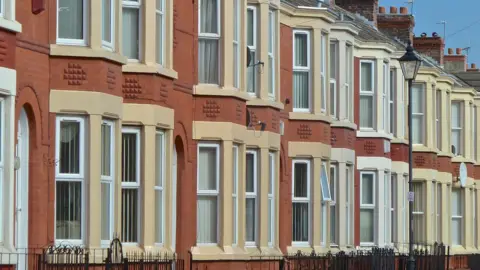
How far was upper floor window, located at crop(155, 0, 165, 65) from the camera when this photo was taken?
2592 centimetres

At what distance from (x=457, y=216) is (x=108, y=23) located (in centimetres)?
3235

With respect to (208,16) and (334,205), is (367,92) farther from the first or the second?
(208,16)

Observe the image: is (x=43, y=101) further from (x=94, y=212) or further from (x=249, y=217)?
(x=249, y=217)

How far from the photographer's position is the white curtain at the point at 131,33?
82.5 feet

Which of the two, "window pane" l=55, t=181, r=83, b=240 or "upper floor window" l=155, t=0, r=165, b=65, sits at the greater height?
"upper floor window" l=155, t=0, r=165, b=65

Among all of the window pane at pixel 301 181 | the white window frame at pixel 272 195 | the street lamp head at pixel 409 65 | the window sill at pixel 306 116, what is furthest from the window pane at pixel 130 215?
the window pane at pixel 301 181

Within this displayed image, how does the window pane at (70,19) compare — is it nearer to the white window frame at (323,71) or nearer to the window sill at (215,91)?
the window sill at (215,91)

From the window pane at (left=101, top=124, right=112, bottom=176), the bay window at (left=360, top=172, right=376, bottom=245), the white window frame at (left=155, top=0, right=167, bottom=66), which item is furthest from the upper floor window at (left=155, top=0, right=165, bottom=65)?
the bay window at (left=360, top=172, right=376, bottom=245)

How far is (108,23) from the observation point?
77.2 feet

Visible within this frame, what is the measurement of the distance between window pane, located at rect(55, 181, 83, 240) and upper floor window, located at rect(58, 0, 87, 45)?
2.12 meters

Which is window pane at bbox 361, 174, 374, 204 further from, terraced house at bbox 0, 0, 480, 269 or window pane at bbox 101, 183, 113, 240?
window pane at bbox 101, 183, 113, 240

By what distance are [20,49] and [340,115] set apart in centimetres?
1825

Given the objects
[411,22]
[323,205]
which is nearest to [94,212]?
[323,205]

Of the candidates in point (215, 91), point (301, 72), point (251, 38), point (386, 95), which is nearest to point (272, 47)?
point (251, 38)
